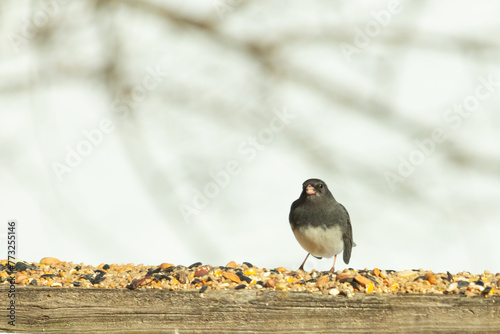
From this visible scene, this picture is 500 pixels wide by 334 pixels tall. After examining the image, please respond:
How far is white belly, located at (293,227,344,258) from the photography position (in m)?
3.04

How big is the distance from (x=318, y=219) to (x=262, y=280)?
80 cm

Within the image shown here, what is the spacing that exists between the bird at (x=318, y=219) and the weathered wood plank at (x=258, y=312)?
2.79 ft

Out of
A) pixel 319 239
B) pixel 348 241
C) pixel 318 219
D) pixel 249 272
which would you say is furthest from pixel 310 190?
pixel 249 272

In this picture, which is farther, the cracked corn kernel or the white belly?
the white belly

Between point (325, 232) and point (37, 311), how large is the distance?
4.68 feet

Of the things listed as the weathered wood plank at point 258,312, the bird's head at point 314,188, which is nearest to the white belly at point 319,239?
the bird's head at point 314,188

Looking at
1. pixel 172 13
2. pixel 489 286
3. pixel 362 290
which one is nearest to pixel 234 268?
pixel 362 290

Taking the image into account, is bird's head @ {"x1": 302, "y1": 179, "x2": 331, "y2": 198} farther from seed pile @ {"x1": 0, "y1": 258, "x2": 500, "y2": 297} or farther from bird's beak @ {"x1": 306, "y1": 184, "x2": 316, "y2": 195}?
seed pile @ {"x1": 0, "y1": 258, "x2": 500, "y2": 297}

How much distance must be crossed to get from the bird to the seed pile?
0.55 metres

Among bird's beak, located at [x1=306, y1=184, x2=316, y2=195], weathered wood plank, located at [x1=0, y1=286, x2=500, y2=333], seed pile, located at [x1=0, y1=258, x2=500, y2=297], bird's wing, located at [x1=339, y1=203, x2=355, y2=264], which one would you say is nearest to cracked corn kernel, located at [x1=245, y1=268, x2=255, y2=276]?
seed pile, located at [x1=0, y1=258, x2=500, y2=297]

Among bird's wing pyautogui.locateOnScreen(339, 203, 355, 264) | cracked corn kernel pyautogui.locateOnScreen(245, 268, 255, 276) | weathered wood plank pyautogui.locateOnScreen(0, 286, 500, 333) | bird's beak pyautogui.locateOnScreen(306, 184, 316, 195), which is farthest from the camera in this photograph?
bird's wing pyautogui.locateOnScreen(339, 203, 355, 264)

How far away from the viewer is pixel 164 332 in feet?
7.30

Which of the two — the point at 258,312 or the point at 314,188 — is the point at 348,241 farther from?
the point at 258,312

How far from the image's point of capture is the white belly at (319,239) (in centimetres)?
304
